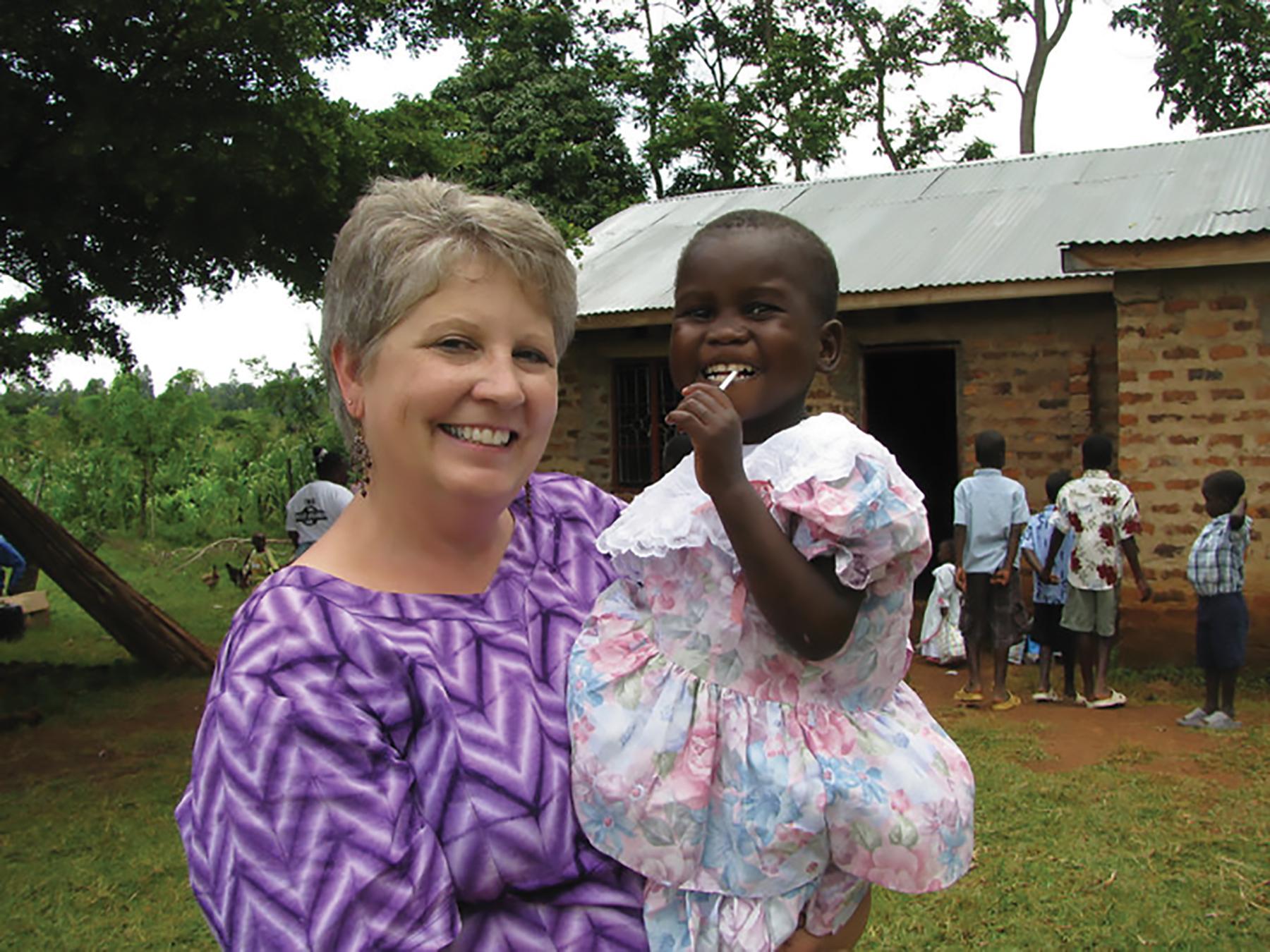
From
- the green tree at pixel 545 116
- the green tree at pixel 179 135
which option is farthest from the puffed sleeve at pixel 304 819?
the green tree at pixel 545 116

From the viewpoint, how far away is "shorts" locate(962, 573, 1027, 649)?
7.95 metres

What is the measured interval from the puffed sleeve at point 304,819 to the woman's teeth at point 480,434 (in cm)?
34

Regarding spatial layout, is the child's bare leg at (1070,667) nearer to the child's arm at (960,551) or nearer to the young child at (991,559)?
the young child at (991,559)

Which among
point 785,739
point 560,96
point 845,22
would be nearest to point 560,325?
point 785,739

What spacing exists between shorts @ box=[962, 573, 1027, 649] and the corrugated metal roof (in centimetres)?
256

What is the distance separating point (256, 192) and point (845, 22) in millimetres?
18906

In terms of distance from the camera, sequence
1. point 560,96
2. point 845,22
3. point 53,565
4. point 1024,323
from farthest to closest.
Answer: point 845,22, point 560,96, point 1024,323, point 53,565

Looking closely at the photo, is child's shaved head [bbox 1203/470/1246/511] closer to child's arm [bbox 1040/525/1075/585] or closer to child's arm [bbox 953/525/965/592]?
child's arm [bbox 1040/525/1075/585]

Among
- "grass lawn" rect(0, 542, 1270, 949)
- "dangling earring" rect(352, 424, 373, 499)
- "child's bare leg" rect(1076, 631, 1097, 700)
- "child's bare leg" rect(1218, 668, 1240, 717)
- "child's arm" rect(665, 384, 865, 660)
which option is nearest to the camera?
"child's arm" rect(665, 384, 865, 660)

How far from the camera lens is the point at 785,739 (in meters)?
1.62

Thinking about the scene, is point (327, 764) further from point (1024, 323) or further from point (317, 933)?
point (1024, 323)

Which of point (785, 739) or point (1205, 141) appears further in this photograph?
point (1205, 141)

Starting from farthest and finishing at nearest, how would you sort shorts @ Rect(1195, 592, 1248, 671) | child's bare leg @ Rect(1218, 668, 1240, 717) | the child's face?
child's bare leg @ Rect(1218, 668, 1240, 717) < shorts @ Rect(1195, 592, 1248, 671) < the child's face

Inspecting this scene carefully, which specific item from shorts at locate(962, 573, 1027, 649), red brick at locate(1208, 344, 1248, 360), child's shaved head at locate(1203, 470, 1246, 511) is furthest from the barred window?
child's shaved head at locate(1203, 470, 1246, 511)
